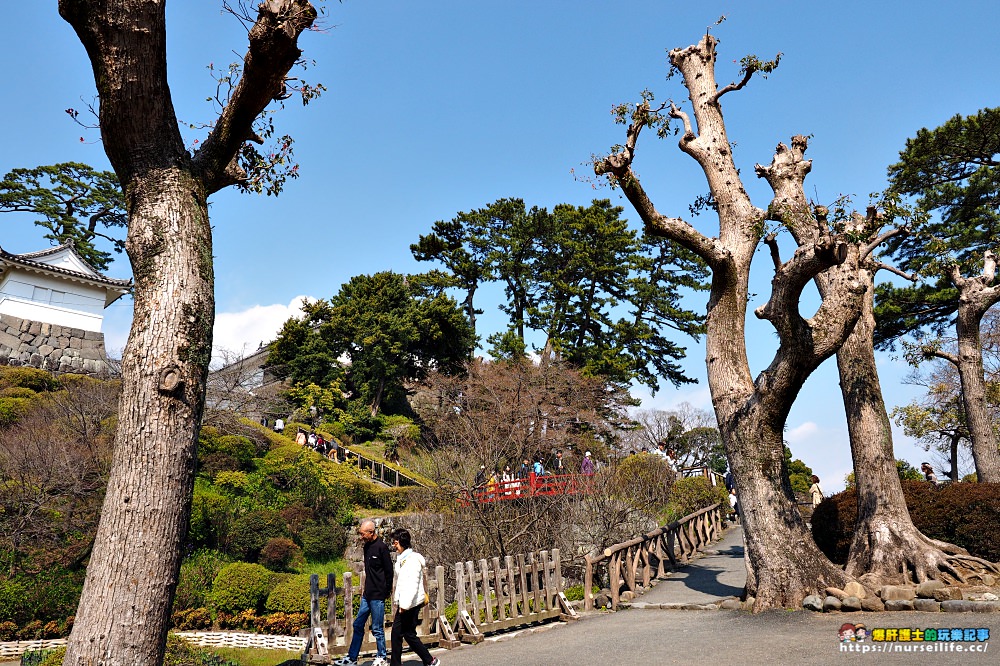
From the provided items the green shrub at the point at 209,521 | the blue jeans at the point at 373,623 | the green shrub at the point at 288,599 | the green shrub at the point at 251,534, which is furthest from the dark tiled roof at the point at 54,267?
the blue jeans at the point at 373,623

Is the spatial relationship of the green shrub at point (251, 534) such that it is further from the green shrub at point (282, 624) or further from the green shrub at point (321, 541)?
the green shrub at point (282, 624)

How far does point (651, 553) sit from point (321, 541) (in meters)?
10.0

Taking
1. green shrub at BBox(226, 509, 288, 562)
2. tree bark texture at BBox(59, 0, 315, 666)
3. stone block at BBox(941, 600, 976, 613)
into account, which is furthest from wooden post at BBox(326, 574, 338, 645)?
green shrub at BBox(226, 509, 288, 562)

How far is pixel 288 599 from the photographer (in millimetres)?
15008

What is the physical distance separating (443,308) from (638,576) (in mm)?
22298

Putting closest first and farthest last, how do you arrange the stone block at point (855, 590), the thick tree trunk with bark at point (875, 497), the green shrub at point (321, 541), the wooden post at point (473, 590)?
1. the stone block at point (855, 590)
2. the thick tree trunk with bark at point (875, 497)
3. the wooden post at point (473, 590)
4. the green shrub at point (321, 541)

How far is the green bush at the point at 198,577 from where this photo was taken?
14714mm

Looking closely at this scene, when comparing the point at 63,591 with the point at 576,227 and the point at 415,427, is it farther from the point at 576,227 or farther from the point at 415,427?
the point at 576,227

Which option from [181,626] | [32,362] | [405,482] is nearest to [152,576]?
[181,626]

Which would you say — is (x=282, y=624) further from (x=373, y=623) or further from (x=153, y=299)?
(x=153, y=299)

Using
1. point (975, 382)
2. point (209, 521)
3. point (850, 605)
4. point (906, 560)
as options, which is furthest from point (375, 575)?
point (975, 382)

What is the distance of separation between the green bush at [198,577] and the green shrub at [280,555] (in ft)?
3.35

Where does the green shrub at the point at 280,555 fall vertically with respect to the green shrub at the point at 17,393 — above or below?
below

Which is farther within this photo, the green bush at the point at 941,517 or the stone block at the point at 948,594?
the green bush at the point at 941,517
